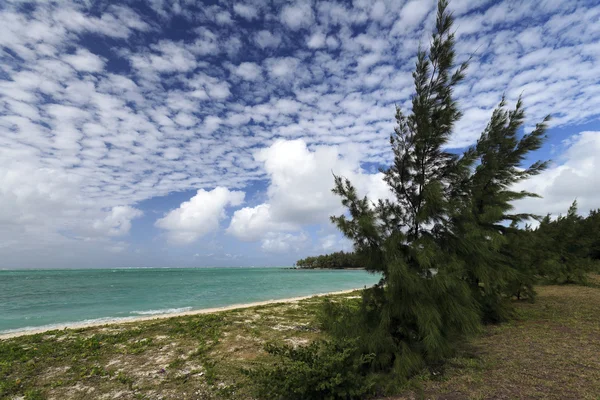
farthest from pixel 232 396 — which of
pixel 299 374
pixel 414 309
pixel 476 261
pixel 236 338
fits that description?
pixel 476 261

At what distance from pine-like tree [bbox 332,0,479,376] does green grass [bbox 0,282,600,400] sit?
2.64 ft

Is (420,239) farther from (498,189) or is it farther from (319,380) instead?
(498,189)

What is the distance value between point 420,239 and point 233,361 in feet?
21.1

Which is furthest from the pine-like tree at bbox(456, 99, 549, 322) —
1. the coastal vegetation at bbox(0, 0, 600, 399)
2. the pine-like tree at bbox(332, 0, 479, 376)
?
the pine-like tree at bbox(332, 0, 479, 376)

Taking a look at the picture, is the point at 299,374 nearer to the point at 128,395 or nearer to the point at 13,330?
the point at 128,395

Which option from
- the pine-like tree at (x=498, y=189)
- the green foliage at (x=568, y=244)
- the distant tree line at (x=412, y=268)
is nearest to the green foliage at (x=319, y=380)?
the distant tree line at (x=412, y=268)

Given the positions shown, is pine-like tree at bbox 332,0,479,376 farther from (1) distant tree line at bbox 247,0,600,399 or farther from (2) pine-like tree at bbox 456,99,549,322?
(2) pine-like tree at bbox 456,99,549,322

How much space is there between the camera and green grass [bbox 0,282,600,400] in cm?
495

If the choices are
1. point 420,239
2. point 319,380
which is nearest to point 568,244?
point 420,239

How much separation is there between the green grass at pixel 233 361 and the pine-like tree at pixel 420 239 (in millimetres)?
806

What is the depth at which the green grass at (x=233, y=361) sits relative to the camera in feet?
16.3

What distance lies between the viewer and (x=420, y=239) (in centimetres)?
599

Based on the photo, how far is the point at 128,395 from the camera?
6285 millimetres

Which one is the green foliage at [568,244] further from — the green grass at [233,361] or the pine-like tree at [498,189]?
the pine-like tree at [498,189]
